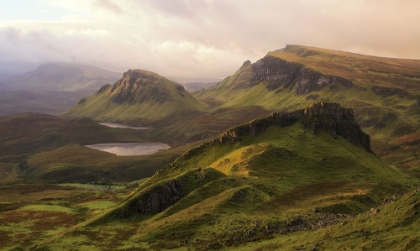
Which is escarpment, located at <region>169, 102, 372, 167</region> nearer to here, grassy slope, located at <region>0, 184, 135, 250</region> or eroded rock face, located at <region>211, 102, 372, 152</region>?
eroded rock face, located at <region>211, 102, 372, 152</region>

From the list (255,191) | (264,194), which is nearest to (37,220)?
(255,191)

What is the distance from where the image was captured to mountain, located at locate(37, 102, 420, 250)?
62.1 m

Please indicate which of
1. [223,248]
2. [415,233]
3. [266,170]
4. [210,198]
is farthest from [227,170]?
[415,233]

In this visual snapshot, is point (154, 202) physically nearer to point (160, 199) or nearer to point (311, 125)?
point (160, 199)

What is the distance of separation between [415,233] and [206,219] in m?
39.5

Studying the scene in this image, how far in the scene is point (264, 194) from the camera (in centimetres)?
8956

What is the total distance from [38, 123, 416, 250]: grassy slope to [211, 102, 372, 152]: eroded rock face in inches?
119

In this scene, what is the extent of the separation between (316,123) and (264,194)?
186 ft

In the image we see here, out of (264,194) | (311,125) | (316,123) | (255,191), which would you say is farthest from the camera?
(311,125)

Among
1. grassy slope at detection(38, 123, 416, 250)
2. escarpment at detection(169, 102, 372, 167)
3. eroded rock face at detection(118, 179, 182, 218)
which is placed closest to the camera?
grassy slope at detection(38, 123, 416, 250)

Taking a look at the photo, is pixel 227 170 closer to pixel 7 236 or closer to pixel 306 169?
pixel 306 169

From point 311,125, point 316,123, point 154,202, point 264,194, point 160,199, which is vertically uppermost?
point 316,123

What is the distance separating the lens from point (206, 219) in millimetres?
72188

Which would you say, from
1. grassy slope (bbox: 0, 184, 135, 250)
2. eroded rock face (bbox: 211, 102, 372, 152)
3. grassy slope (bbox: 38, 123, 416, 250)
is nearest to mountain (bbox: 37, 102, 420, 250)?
grassy slope (bbox: 38, 123, 416, 250)
